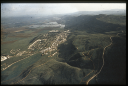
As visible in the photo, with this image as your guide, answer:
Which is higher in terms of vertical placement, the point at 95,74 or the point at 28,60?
the point at 95,74

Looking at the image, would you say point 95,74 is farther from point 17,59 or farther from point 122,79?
point 17,59

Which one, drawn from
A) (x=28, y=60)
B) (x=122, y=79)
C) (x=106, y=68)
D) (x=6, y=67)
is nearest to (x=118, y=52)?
(x=106, y=68)

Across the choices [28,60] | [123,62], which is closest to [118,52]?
[123,62]

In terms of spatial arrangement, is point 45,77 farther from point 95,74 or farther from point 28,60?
point 28,60

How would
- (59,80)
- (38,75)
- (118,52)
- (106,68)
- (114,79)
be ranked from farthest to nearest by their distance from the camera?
(118,52) → (38,75) → (106,68) → (59,80) → (114,79)

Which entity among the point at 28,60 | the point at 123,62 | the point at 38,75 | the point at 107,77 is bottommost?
the point at 28,60

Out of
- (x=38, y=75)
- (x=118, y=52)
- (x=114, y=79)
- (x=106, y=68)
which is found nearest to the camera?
(x=114, y=79)

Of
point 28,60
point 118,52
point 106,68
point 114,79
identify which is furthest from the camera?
point 28,60

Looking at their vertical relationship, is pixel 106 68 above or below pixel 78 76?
above

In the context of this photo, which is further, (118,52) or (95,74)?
(118,52)
